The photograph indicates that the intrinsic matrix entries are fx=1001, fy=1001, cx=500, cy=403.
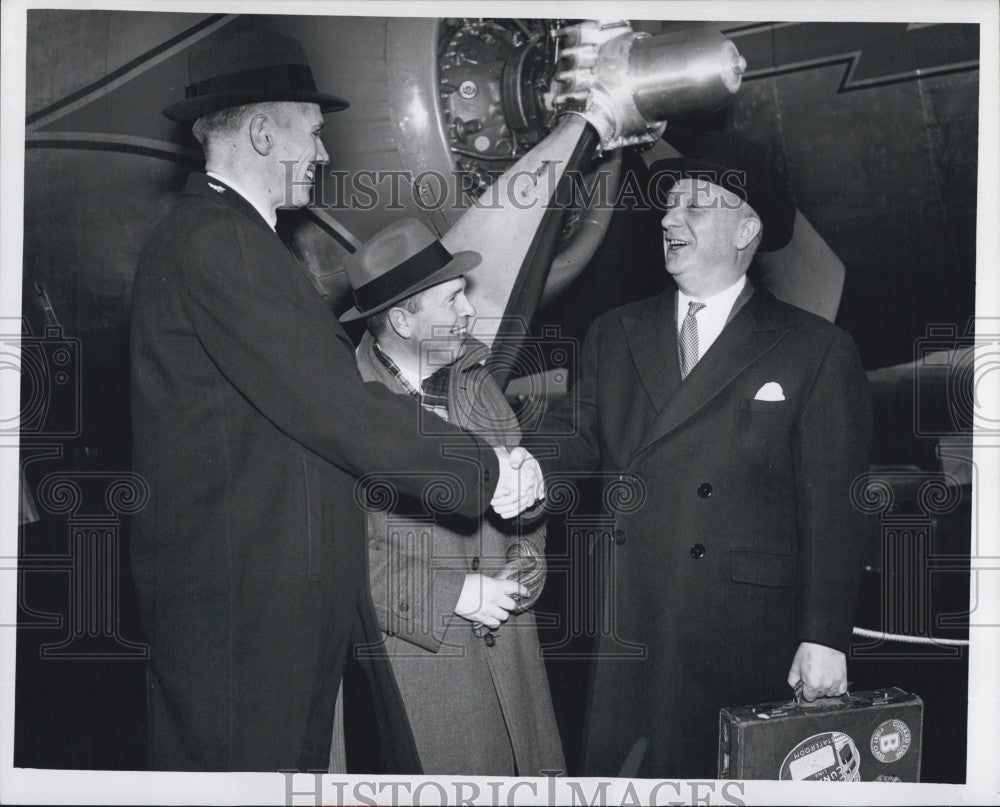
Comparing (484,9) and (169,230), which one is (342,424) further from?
(484,9)

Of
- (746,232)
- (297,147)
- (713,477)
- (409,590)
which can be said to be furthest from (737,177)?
(409,590)

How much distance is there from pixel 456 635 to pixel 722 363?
1050 millimetres

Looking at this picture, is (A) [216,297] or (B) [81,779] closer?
(A) [216,297]

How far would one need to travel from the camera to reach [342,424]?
262cm

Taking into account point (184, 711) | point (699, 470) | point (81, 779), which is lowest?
point (81, 779)

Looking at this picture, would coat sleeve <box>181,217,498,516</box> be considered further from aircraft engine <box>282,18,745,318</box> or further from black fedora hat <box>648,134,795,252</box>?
black fedora hat <box>648,134,795,252</box>

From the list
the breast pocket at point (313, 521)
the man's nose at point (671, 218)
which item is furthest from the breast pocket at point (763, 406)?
the breast pocket at point (313, 521)

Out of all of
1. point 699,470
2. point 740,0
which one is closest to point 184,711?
point 699,470

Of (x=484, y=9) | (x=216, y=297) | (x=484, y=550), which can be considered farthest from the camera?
(x=484, y=9)

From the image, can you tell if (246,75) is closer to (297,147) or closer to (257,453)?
(297,147)

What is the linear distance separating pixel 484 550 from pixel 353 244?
3.09 feet

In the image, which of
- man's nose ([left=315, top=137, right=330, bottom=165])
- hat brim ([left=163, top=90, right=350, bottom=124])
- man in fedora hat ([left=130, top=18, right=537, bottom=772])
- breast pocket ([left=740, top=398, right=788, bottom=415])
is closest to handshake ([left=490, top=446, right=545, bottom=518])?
man in fedora hat ([left=130, top=18, right=537, bottom=772])

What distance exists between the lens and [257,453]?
267 centimetres

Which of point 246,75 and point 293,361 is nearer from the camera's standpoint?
point 293,361
